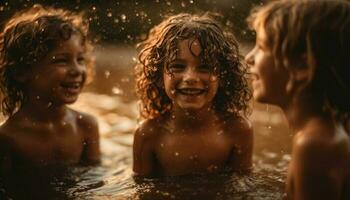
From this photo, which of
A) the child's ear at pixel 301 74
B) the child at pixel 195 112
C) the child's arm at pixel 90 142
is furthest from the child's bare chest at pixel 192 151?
the child's ear at pixel 301 74

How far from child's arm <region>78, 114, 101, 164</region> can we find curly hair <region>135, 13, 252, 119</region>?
426 millimetres

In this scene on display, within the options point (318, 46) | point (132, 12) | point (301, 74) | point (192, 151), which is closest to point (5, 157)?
point (192, 151)

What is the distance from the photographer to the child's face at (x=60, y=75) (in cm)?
403

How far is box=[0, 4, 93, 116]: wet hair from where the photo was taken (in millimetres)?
4098

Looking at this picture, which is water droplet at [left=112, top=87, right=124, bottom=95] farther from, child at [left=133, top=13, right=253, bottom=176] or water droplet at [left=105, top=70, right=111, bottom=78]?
child at [left=133, top=13, right=253, bottom=176]

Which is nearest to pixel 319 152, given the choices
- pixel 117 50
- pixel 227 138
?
pixel 227 138

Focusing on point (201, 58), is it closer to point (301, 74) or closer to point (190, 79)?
point (190, 79)

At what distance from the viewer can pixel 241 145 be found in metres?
3.81

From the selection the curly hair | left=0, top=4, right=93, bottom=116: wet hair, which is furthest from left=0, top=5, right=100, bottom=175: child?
the curly hair

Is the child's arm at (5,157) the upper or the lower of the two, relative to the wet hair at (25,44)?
lower

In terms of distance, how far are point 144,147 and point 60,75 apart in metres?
0.80

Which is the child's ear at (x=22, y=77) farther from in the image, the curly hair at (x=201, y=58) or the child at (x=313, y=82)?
the child at (x=313, y=82)

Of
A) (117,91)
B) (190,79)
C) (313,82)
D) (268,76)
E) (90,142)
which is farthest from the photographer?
(117,91)

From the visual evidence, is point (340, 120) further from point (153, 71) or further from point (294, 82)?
point (153, 71)
